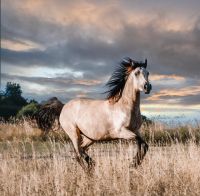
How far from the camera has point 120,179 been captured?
9.58 meters

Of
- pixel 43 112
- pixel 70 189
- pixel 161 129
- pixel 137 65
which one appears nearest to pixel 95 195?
pixel 70 189

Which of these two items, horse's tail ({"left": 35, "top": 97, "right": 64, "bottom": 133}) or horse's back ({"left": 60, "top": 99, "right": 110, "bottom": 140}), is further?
horse's tail ({"left": 35, "top": 97, "right": 64, "bottom": 133})

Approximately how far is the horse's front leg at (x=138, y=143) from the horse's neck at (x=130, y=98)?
52 cm

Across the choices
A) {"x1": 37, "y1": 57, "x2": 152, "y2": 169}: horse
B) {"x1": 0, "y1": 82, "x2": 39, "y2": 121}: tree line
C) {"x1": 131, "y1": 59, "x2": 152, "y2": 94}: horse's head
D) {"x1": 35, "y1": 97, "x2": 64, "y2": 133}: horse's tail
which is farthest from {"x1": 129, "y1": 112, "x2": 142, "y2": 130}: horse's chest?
{"x1": 0, "y1": 82, "x2": 39, "y2": 121}: tree line

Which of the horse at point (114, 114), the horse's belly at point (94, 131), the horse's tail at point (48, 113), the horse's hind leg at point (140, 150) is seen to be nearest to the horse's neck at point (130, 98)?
the horse at point (114, 114)

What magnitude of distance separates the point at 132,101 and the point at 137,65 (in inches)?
31.0

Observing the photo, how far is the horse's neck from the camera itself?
10695 mm

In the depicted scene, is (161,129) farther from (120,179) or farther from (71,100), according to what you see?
(120,179)

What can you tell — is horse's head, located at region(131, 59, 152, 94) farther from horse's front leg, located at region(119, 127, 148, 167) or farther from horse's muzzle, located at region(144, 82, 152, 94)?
horse's front leg, located at region(119, 127, 148, 167)

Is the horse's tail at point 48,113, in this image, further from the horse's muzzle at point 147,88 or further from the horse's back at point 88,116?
the horse's muzzle at point 147,88

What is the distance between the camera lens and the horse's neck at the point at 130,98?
10.7 meters

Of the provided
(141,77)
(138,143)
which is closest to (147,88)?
(141,77)

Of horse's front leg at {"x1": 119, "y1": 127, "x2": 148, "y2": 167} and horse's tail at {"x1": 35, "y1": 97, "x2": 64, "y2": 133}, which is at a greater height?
horse's tail at {"x1": 35, "y1": 97, "x2": 64, "y2": 133}

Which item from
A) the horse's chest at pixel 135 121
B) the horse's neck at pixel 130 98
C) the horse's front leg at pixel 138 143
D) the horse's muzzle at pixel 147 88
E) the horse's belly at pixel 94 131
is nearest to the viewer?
the horse's front leg at pixel 138 143
